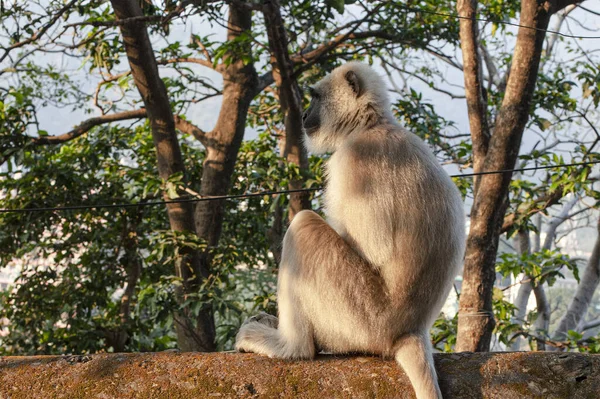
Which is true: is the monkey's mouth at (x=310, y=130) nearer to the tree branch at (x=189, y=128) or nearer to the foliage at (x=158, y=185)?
the foliage at (x=158, y=185)

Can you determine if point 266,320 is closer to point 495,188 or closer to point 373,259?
point 373,259

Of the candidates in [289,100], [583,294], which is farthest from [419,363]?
[583,294]

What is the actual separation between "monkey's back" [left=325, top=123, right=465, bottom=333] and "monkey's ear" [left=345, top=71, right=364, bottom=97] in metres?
0.68

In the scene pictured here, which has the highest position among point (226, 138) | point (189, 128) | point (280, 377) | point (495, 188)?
point (189, 128)

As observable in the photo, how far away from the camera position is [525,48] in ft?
18.0

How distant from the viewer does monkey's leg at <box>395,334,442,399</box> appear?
114 inches

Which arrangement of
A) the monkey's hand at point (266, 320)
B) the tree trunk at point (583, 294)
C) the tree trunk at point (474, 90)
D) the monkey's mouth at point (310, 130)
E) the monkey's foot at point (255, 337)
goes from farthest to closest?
the tree trunk at point (583, 294) → the tree trunk at point (474, 90) → the monkey's mouth at point (310, 130) → the monkey's hand at point (266, 320) → the monkey's foot at point (255, 337)

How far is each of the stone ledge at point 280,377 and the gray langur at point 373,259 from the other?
0.56 feet

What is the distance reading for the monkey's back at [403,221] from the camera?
10.8 feet

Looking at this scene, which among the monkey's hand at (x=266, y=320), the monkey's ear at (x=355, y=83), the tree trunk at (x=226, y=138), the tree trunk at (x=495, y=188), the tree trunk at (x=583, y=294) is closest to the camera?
the monkey's hand at (x=266, y=320)

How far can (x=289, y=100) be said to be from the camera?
7281 millimetres

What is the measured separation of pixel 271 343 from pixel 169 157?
4076mm

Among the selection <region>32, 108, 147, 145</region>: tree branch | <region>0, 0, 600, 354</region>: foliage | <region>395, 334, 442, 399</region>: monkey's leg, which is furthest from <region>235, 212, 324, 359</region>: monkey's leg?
<region>32, 108, 147, 145</region>: tree branch

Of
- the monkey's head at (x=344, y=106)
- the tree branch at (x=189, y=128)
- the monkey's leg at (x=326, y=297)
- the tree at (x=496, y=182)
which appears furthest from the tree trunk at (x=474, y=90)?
the tree branch at (x=189, y=128)
